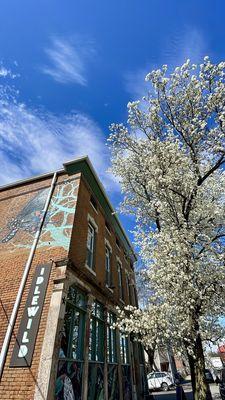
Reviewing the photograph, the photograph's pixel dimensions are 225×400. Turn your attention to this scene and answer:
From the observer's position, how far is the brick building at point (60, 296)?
263 inches

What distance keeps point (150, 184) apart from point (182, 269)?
369cm

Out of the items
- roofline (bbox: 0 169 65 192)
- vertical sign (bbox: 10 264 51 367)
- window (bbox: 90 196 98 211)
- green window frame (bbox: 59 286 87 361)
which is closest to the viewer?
vertical sign (bbox: 10 264 51 367)

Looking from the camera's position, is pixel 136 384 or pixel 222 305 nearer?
pixel 222 305

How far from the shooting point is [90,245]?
11672mm

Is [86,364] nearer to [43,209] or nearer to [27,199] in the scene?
[43,209]

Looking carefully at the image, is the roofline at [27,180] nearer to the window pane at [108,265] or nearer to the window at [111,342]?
the window pane at [108,265]

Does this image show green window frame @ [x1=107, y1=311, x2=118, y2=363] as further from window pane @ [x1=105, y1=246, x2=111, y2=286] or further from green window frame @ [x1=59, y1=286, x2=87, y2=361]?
green window frame @ [x1=59, y1=286, x2=87, y2=361]

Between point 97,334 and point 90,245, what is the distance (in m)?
3.77

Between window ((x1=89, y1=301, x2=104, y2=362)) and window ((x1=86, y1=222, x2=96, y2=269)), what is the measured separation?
1.70 m

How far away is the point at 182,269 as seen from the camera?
883cm

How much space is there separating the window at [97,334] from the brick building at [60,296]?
0.12 feet

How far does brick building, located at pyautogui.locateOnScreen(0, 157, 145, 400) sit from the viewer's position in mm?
6680

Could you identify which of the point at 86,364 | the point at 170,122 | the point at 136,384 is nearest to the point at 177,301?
the point at 86,364

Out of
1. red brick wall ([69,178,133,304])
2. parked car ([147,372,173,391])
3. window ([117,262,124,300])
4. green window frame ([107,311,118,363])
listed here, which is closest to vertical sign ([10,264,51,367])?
red brick wall ([69,178,133,304])
